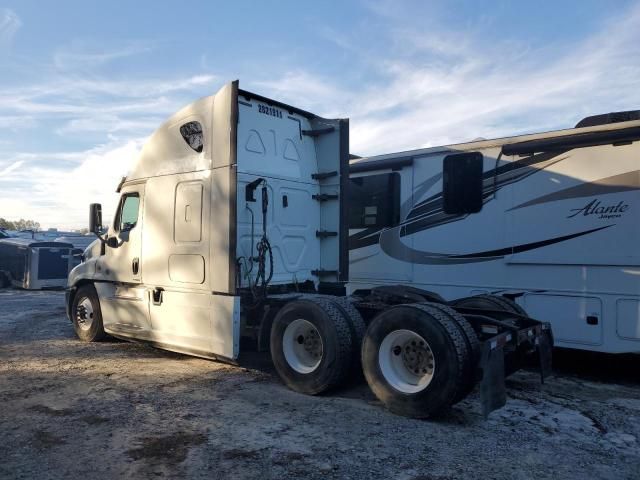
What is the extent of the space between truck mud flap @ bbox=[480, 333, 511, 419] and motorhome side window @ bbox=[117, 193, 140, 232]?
5.29m

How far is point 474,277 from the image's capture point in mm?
7289

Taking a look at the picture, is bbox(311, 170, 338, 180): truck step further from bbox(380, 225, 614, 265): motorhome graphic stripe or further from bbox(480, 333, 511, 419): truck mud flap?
bbox(480, 333, 511, 419): truck mud flap

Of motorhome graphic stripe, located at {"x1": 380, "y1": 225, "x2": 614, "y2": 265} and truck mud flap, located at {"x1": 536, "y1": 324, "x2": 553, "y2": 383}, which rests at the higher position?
motorhome graphic stripe, located at {"x1": 380, "y1": 225, "x2": 614, "y2": 265}

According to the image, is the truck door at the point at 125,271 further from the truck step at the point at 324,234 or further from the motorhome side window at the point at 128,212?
the truck step at the point at 324,234

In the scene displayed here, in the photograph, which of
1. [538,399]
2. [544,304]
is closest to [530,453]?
[538,399]

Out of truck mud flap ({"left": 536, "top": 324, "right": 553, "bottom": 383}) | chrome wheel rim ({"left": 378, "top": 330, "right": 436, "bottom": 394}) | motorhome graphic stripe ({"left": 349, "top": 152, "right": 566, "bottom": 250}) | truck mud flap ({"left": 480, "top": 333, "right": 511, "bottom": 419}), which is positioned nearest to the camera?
truck mud flap ({"left": 480, "top": 333, "right": 511, "bottom": 419})

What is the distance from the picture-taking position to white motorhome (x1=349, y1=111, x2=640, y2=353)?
627 centimetres

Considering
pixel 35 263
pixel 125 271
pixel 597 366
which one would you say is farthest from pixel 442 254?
pixel 35 263

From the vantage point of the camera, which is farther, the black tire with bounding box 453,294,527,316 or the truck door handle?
the truck door handle

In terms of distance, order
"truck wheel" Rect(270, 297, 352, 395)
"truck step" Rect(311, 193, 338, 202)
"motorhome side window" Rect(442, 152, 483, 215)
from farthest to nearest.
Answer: "truck step" Rect(311, 193, 338, 202) < "motorhome side window" Rect(442, 152, 483, 215) < "truck wheel" Rect(270, 297, 352, 395)

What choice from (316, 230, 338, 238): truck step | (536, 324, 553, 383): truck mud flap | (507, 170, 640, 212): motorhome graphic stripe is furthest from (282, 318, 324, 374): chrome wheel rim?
(507, 170, 640, 212): motorhome graphic stripe

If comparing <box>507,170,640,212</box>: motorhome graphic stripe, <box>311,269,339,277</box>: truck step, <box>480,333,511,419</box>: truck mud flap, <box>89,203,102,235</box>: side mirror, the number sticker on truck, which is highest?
the number sticker on truck

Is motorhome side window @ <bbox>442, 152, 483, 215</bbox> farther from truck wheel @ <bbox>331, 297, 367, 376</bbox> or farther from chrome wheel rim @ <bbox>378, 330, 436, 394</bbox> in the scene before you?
chrome wheel rim @ <bbox>378, 330, 436, 394</bbox>

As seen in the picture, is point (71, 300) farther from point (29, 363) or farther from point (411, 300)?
point (411, 300)
